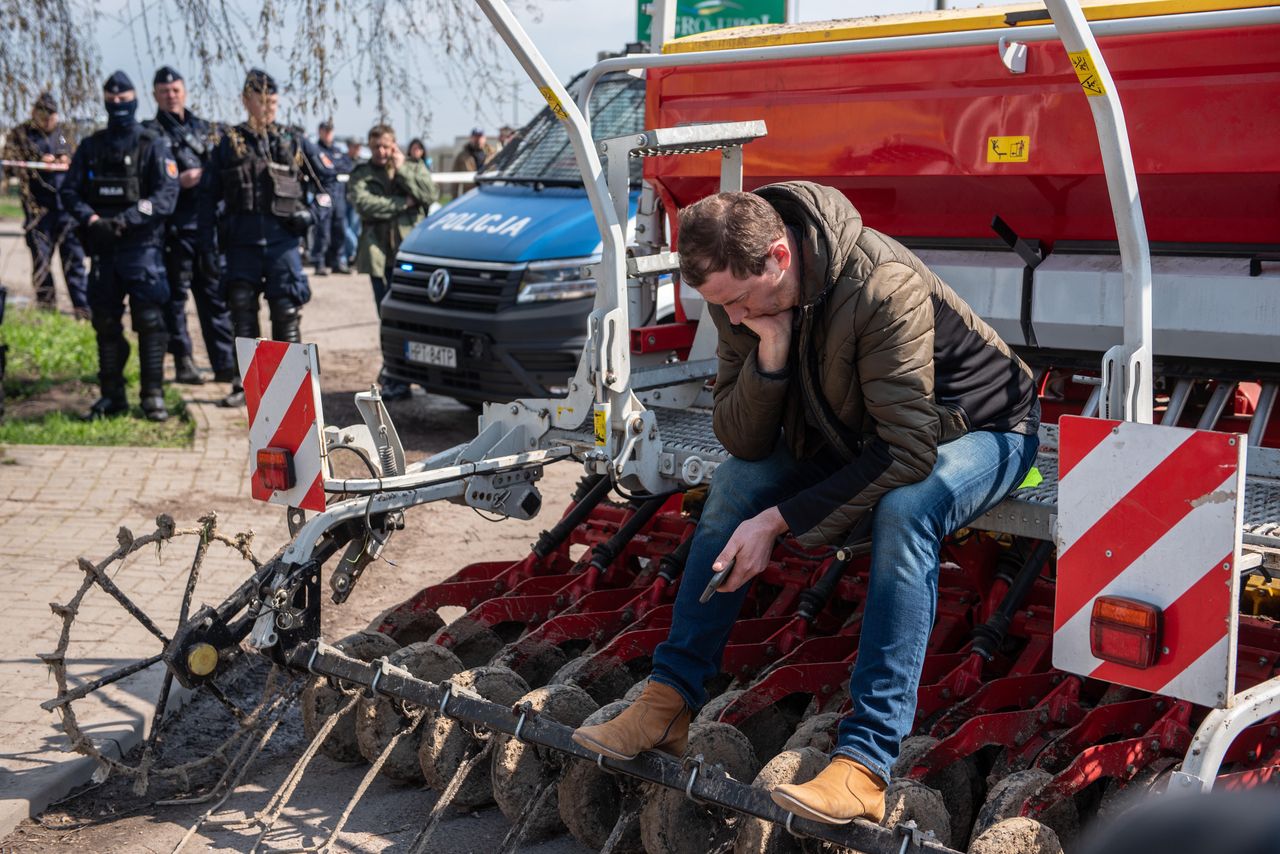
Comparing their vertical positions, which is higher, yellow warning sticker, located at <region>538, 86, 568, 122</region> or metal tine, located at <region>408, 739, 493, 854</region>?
yellow warning sticker, located at <region>538, 86, 568, 122</region>

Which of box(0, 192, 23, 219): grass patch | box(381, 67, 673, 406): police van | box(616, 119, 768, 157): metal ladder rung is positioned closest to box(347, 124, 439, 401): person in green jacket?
box(381, 67, 673, 406): police van

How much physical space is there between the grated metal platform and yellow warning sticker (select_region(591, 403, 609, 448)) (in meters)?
0.15

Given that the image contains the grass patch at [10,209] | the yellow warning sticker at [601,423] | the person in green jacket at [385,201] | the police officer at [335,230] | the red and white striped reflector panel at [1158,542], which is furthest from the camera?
the grass patch at [10,209]

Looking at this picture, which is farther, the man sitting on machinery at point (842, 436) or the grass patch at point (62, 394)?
the grass patch at point (62, 394)

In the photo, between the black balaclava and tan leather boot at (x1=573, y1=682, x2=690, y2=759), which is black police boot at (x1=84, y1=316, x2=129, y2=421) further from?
tan leather boot at (x1=573, y1=682, x2=690, y2=759)

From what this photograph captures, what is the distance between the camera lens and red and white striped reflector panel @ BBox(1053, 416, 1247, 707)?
9.63 ft

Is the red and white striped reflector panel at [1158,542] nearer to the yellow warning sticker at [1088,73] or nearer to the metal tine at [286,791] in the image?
the yellow warning sticker at [1088,73]

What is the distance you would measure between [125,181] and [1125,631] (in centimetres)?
832

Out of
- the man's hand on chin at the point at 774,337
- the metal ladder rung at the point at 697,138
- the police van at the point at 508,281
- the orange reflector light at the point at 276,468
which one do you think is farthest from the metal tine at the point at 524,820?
the police van at the point at 508,281

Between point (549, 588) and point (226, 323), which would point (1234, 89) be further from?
point (226, 323)

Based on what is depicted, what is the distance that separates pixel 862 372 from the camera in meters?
3.48

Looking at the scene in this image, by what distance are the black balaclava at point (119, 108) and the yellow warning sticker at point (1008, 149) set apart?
7016 millimetres

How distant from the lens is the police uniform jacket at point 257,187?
9930mm

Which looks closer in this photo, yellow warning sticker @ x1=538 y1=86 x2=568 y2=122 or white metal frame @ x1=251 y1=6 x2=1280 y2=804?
white metal frame @ x1=251 y1=6 x2=1280 y2=804
